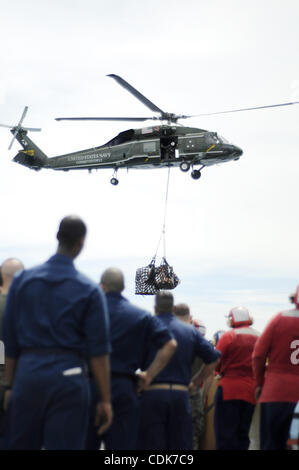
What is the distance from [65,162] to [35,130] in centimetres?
1056

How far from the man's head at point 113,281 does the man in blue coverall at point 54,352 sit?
4.27ft

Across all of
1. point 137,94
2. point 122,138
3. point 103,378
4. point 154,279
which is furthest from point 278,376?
point 122,138

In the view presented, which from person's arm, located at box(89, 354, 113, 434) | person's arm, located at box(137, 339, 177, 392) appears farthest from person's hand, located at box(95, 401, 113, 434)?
person's arm, located at box(137, 339, 177, 392)

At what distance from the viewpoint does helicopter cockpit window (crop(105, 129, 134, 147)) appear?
85.9 ft

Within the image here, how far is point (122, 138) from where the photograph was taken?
87.1 ft

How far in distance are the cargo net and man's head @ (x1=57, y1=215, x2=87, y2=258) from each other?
1705 cm

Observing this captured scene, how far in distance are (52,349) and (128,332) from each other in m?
1.54

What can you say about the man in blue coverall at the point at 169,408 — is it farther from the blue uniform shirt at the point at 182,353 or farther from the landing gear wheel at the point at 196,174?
the landing gear wheel at the point at 196,174

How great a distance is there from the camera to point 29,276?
173 inches

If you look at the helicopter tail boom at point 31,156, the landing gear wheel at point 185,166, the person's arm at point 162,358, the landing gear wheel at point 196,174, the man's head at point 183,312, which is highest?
the helicopter tail boom at point 31,156

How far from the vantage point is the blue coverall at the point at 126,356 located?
18.0 feet

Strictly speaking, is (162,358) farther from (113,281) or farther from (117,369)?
(113,281)

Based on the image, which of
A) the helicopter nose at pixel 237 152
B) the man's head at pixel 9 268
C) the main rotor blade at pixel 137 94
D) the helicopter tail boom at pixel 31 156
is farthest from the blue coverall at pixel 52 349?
the helicopter tail boom at pixel 31 156
